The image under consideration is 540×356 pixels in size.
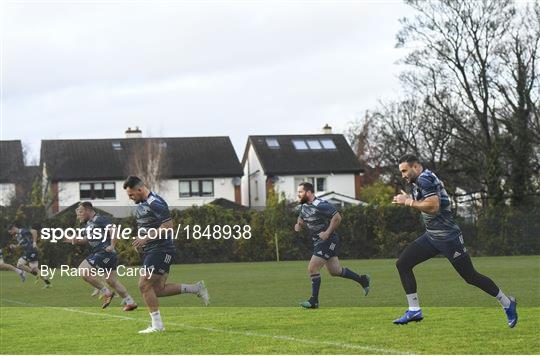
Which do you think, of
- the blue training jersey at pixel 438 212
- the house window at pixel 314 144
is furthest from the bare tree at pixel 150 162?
the blue training jersey at pixel 438 212

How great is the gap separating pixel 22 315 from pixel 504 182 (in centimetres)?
3905

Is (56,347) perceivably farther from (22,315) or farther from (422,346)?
(22,315)

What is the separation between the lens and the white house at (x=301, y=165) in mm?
69438

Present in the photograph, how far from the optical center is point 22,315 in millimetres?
16250

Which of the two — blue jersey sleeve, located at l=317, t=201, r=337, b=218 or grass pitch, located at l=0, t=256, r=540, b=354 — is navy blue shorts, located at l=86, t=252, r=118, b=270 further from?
blue jersey sleeve, located at l=317, t=201, r=337, b=218

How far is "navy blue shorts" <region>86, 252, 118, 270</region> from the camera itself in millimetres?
17594

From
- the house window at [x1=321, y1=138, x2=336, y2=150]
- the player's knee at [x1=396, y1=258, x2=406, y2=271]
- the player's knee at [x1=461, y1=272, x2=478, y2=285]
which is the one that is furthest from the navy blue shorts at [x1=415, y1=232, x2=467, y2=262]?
the house window at [x1=321, y1=138, x2=336, y2=150]

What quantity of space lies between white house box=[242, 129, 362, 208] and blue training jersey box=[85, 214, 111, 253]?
4971cm

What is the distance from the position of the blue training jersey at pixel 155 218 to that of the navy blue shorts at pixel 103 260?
206 inches

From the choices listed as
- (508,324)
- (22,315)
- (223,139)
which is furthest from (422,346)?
(223,139)

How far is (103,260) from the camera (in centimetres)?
1767

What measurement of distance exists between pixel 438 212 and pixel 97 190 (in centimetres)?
5946

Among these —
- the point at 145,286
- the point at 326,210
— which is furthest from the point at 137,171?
the point at 145,286

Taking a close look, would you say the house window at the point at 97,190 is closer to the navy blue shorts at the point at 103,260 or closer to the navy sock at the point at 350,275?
the navy blue shorts at the point at 103,260
